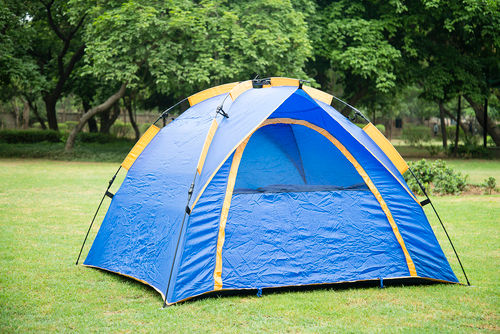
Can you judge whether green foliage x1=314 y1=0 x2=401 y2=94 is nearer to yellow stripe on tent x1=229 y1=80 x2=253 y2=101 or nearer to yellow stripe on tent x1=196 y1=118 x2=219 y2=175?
yellow stripe on tent x1=229 y1=80 x2=253 y2=101

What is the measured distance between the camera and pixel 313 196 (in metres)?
5.19

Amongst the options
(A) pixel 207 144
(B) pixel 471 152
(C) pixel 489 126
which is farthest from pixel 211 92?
(C) pixel 489 126

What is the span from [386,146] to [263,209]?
1.47 metres

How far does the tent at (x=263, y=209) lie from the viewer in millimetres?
4785

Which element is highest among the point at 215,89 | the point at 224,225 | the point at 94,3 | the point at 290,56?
the point at 94,3

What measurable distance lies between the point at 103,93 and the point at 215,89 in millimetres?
18880

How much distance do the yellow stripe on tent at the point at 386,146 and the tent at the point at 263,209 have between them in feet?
0.04

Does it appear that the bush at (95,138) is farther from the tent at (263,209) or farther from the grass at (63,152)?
the tent at (263,209)

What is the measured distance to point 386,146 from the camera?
541 cm

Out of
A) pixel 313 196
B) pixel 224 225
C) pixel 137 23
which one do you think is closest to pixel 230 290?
pixel 224 225

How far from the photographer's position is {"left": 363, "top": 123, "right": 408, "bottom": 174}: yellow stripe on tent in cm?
538

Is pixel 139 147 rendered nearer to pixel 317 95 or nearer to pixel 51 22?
pixel 317 95

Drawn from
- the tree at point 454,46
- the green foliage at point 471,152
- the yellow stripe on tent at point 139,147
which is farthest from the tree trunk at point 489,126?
the yellow stripe on tent at point 139,147

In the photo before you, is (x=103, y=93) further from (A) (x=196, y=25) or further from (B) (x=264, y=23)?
(B) (x=264, y=23)
